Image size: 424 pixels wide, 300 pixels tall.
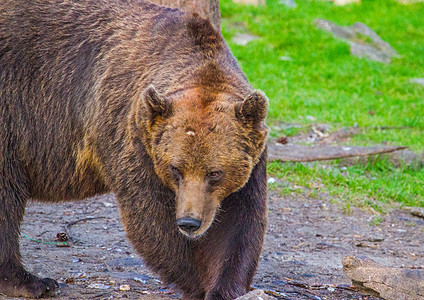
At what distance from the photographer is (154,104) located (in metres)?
3.87

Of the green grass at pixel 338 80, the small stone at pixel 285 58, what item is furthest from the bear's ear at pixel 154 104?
the small stone at pixel 285 58

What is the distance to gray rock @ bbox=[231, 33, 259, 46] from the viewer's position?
13.8 metres

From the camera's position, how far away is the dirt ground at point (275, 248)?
4840mm

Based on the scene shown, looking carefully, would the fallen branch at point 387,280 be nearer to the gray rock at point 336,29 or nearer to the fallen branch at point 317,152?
the fallen branch at point 317,152

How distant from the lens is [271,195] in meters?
7.37

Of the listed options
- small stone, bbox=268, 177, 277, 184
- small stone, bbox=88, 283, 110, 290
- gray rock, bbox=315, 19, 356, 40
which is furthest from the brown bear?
gray rock, bbox=315, 19, 356, 40

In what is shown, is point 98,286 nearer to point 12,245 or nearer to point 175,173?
point 12,245

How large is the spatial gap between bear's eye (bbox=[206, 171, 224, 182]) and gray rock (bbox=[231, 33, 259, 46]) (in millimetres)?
10200

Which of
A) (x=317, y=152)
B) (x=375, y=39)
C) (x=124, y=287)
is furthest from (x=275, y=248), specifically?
(x=375, y=39)

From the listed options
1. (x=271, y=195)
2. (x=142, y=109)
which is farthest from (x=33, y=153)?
(x=271, y=195)

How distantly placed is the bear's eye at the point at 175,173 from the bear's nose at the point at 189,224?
0.28 metres

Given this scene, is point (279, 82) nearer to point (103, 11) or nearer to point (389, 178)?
point (389, 178)

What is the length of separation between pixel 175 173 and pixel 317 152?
5.01m

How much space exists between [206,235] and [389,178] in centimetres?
469
